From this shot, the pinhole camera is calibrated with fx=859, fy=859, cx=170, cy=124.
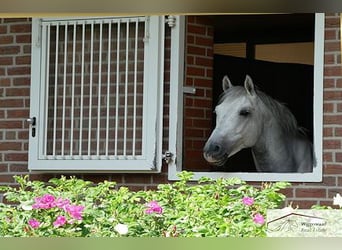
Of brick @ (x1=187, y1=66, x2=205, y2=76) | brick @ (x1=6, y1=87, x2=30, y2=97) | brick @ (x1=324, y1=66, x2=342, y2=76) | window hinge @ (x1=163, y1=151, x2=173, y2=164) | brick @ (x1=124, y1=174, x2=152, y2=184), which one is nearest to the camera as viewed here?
brick @ (x1=324, y1=66, x2=342, y2=76)

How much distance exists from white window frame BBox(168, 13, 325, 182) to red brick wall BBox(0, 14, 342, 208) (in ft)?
0.10

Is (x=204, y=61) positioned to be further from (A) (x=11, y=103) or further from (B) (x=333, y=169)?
(A) (x=11, y=103)

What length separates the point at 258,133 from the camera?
15.4ft

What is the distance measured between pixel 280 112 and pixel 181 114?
0.61 m

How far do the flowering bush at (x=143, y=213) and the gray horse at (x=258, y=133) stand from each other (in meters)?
1.01

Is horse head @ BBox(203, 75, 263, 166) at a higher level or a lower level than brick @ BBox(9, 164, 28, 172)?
higher

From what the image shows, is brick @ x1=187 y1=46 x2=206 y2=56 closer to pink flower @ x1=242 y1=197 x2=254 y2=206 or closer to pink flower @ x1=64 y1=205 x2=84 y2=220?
pink flower @ x1=242 y1=197 x2=254 y2=206

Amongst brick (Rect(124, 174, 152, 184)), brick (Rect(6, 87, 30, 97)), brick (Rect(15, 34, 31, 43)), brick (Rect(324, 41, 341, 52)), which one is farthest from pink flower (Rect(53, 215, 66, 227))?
brick (Rect(15, 34, 31, 43))

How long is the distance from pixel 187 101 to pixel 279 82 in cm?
127

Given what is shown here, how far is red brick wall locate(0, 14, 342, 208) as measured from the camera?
13.9 feet

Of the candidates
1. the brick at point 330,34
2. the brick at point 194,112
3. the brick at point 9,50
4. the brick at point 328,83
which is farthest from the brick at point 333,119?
the brick at point 9,50

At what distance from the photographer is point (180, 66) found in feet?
14.8
